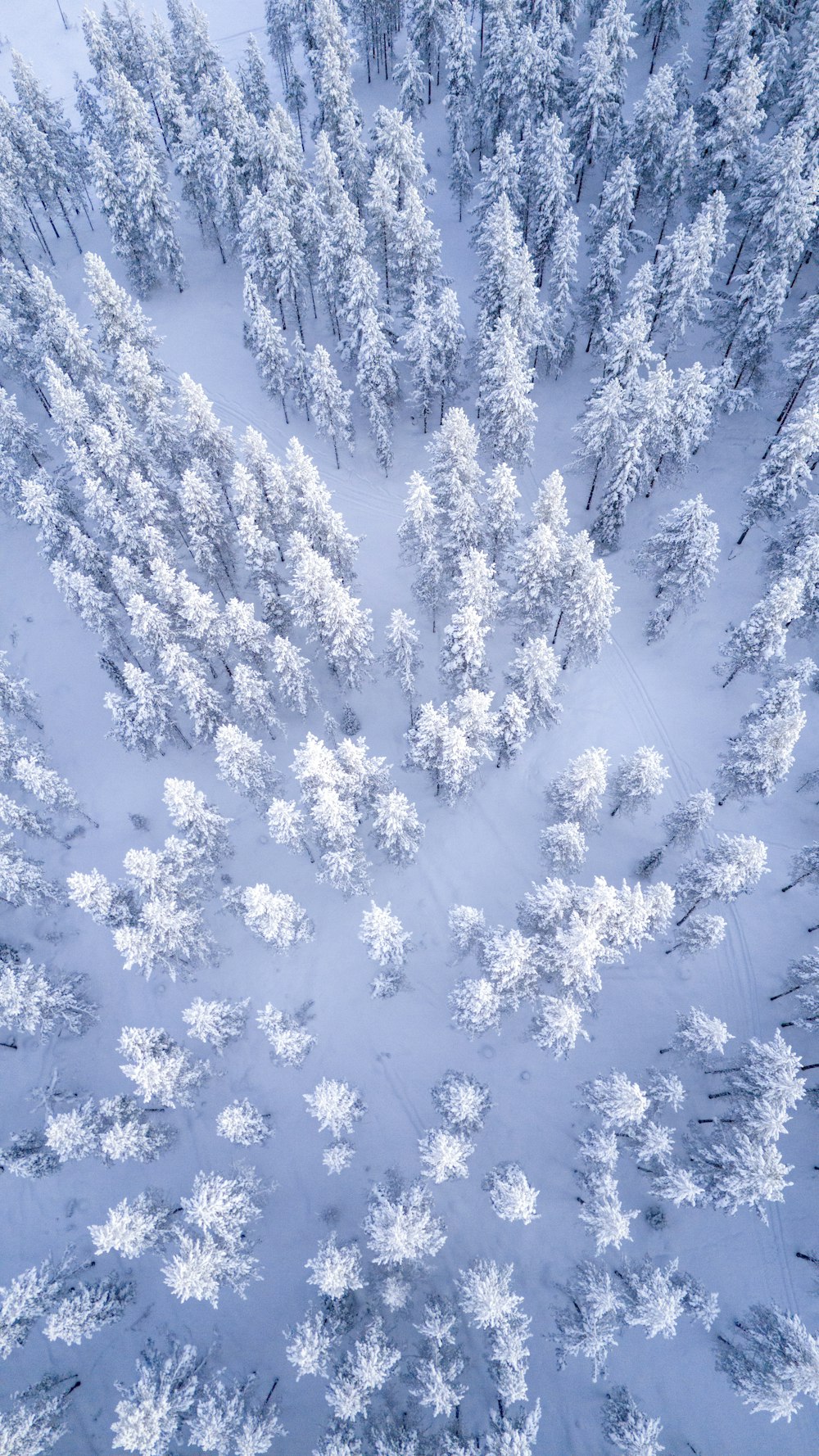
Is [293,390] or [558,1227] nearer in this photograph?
[558,1227]

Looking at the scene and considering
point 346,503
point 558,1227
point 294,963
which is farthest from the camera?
→ point 346,503

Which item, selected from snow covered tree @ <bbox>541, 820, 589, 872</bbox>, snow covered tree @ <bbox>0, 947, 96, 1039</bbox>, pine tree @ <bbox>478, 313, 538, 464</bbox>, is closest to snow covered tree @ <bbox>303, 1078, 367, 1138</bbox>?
snow covered tree @ <bbox>0, 947, 96, 1039</bbox>

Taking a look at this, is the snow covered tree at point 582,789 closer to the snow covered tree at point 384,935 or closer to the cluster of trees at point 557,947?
the cluster of trees at point 557,947

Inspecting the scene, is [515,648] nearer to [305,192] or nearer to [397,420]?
[397,420]

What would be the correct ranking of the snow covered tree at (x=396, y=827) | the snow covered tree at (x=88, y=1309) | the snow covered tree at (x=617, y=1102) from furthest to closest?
the snow covered tree at (x=396, y=827) → the snow covered tree at (x=617, y=1102) → the snow covered tree at (x=88, y=1309)

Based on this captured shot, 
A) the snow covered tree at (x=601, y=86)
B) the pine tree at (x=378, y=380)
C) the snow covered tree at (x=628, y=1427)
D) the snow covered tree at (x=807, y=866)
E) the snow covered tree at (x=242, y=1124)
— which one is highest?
the snow covered tree at (x=601, y=86)

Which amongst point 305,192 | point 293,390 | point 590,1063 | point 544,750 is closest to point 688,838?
point 544,750

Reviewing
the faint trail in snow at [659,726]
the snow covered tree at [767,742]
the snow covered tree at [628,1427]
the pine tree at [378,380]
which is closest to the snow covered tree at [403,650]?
the faint trail in snow at [659,726]

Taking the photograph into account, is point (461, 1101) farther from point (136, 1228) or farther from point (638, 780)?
point (638, 780)
